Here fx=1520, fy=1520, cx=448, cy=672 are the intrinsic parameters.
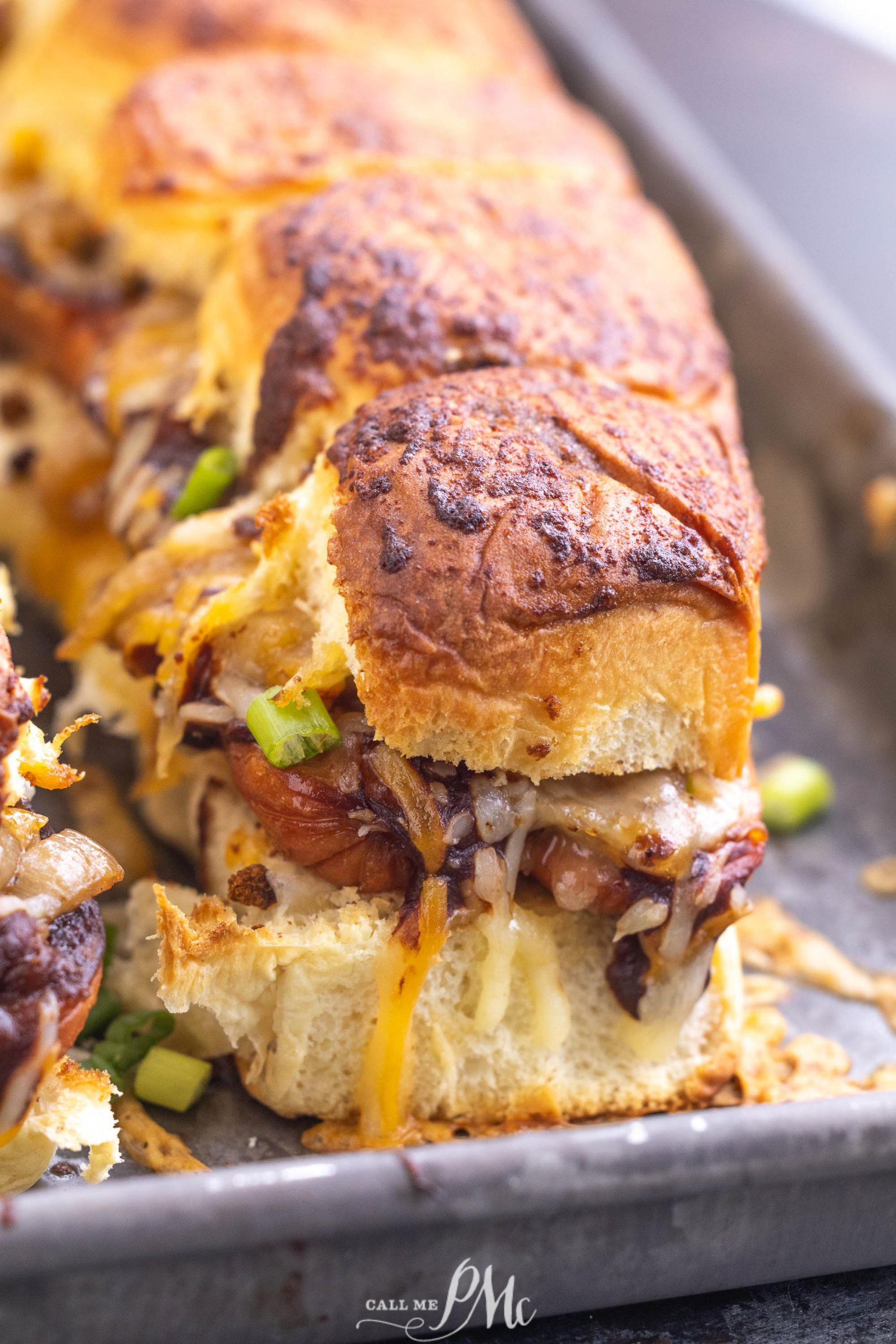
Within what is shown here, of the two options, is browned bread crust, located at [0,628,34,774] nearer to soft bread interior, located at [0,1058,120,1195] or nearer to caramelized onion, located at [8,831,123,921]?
caramelized onion, located at [8,831,123,921]

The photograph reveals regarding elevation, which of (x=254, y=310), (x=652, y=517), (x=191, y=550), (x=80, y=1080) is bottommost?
(x=80, y=1080)

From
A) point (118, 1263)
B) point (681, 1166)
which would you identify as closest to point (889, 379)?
point (681, 1166)

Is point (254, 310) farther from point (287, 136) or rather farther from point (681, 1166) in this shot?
point (681, 1166)

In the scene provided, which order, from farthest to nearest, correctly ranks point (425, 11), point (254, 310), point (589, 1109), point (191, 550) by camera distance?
point (425, 11) → point (254, 310) → point (191, 550) → point (589, 1109)

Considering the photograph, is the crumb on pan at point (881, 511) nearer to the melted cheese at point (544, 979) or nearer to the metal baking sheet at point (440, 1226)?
the metal baking sheet at point (440, 1226)

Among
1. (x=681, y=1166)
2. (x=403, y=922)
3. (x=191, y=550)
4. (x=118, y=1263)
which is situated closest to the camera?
(x=118, y=1263)

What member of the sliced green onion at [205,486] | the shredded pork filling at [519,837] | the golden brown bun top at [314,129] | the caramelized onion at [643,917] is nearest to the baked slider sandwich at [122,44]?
the golden brown bun top at [314,129]
